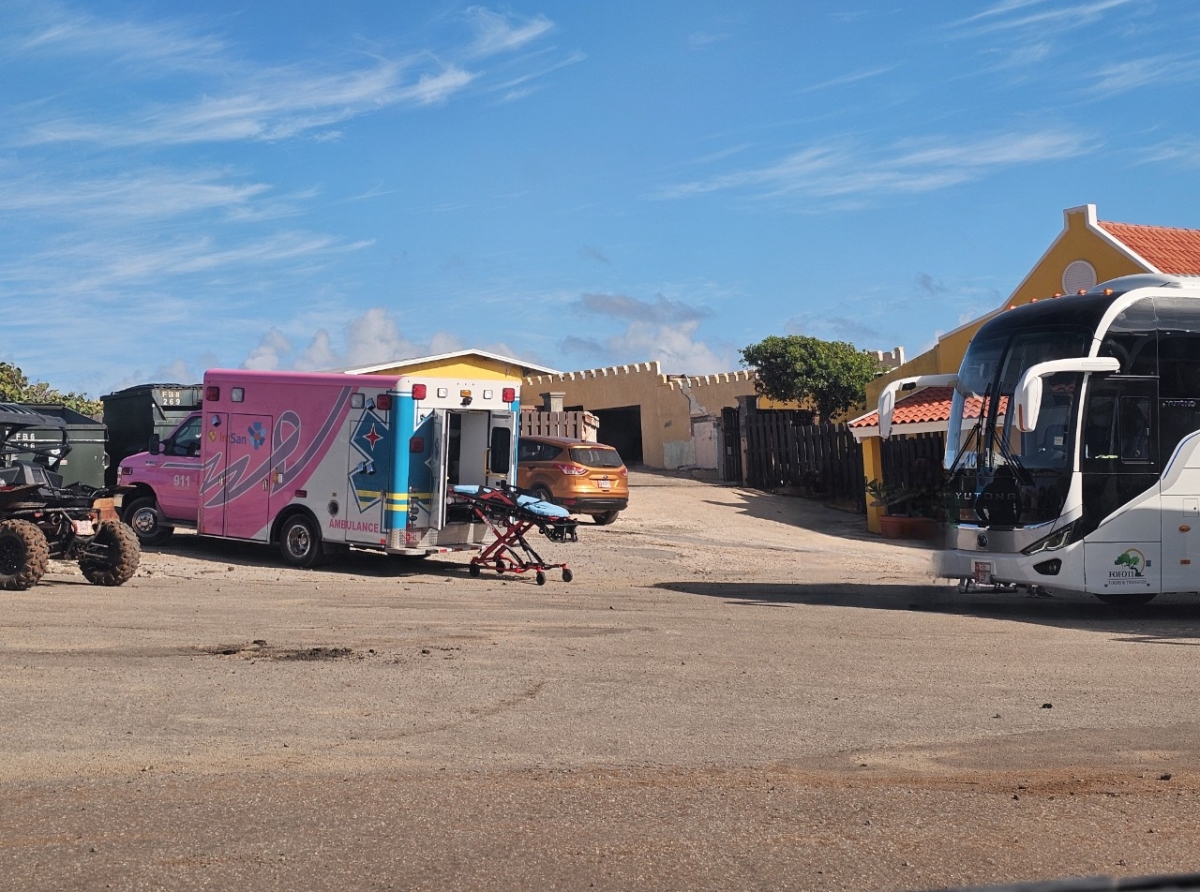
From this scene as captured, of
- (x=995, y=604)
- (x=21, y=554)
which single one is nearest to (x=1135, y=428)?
(x=995, y=604)

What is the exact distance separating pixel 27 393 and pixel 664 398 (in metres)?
18.8

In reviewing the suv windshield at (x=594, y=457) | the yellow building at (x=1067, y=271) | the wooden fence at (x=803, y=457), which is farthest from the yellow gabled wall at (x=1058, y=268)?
the suv windshield at (x=594, y=457)

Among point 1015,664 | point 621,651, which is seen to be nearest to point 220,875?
point 621,651

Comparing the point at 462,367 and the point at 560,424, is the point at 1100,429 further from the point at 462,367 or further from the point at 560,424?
the point at 462,367

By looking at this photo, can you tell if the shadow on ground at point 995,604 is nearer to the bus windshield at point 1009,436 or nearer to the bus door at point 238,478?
the bus windshield at point 1009,436

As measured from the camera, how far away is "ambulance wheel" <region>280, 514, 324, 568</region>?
1809cm

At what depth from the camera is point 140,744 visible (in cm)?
747

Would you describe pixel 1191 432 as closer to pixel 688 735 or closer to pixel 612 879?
pixel 688 735

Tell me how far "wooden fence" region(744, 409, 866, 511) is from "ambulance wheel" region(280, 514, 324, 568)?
52.8 ft

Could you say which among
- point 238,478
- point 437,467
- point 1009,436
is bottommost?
point 238,478

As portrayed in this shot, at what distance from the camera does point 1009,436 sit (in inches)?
574

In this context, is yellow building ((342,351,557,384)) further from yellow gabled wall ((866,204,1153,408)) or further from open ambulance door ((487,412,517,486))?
open ambulance door ((487,412,517,486))

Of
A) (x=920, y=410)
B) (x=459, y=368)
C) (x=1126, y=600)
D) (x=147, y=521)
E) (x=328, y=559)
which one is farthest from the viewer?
(x=459, y=368)

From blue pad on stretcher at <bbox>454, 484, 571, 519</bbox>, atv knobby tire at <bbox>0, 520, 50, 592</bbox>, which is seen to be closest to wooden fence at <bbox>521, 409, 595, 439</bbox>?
blue pad on stretcher at <bbox>454, 484, 571, 519</bbox>
